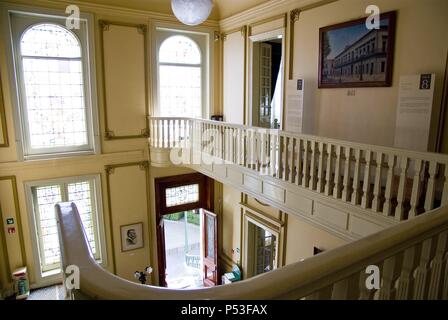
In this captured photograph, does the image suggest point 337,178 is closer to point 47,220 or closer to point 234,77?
point 234,77

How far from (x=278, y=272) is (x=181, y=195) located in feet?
25.0

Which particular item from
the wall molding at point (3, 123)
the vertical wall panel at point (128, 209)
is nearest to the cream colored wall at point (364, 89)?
the vertical wall panel at point (128, 209)

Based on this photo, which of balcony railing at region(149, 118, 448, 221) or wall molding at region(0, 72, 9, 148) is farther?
wall molding at region(0, 72, 9, 148)

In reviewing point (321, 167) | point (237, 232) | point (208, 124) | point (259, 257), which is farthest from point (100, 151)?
point (321, 167)

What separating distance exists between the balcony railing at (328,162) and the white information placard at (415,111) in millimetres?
327

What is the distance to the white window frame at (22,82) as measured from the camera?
19.6ft

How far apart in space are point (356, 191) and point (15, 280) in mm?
6670

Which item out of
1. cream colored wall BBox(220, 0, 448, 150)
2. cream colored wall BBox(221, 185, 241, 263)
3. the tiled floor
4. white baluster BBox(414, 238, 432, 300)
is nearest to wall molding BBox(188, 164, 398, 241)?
cream colored wall BBox(220, 0, 448, 150)

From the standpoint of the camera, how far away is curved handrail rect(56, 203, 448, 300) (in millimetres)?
757

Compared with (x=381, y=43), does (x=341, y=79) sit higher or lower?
lower

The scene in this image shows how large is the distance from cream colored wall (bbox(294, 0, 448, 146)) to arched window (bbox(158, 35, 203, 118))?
9.91 feet

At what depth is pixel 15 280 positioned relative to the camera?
638 centimetres

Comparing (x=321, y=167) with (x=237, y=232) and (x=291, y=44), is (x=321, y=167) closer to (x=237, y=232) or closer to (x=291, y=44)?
(x=291, y=44)

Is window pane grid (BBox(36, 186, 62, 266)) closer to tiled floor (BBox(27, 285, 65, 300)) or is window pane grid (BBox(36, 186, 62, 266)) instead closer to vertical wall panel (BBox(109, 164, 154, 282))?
tiled floor (BBox(27, 285, 65, 300))
